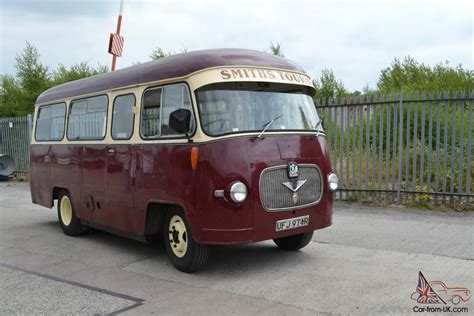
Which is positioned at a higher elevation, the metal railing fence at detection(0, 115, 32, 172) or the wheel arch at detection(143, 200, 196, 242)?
the metal railing fence at detection(0, 115, 32, 172)

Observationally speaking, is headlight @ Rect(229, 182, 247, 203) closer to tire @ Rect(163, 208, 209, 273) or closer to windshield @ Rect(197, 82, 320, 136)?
windshield @ Rect(197, 82, 320, 136)

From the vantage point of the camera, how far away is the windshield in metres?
5.62

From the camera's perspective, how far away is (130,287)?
5648 mm

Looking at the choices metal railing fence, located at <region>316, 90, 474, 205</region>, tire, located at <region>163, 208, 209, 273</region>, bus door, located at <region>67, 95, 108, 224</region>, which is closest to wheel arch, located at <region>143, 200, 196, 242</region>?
tire, located at <region>163, 208, 209, 273</region>

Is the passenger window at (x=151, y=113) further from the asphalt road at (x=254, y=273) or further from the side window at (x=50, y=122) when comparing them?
the side window at (x=50, y=122)

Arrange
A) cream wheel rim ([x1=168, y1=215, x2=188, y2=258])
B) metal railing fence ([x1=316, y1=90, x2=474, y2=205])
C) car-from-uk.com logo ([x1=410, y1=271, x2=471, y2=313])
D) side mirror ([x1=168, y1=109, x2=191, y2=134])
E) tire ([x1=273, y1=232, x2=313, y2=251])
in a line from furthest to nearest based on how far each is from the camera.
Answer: metal railing fence ([x1=316, y1=90, x2=474, y2=205]) → tire ([x1=273, y1=232, x2=313, y2=251]) → cream wheel rim ([x1=168, y1=215, x2=188, y2=258]) → side mirror ([x1=168, y1=109, x2=191, y2=134]) → car-from-uk.com logo ([x1=410, y1=271, x2=471, y2=313])

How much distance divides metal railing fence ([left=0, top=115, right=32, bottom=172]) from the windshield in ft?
49.3

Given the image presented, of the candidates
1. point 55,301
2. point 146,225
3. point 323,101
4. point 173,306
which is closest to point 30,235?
point 146,225

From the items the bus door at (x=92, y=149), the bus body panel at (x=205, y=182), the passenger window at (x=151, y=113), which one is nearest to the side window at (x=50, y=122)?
the bus door at (x=92, y=149)

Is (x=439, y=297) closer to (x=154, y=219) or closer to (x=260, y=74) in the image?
(x=260, y=74)

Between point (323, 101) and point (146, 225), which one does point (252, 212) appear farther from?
point (323, 101)

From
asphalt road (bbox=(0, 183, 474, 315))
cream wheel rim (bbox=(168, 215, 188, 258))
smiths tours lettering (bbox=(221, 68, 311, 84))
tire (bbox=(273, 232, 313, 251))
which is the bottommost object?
asphalt road (bbox=(0, 183, 474, 315))

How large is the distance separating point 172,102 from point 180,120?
23.0 inches

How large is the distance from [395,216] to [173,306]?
527 centimetres
